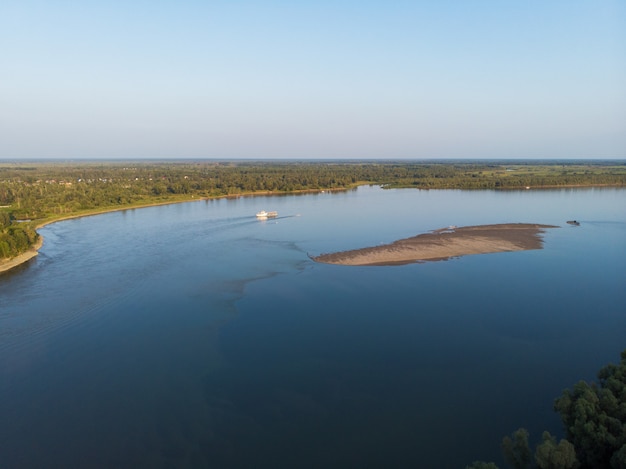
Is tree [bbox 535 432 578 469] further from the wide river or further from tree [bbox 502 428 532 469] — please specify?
the wide river

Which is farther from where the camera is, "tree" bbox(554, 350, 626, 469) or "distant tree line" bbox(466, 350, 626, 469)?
"tree" bbox(554, 350, 626, 469)

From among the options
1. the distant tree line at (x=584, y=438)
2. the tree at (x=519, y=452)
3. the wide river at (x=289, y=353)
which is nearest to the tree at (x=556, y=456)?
the distant tree line at (x=584, y=438)

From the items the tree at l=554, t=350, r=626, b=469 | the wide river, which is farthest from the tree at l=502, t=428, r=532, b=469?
the wide river

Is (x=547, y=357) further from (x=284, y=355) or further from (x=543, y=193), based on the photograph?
(x=543, y=193)

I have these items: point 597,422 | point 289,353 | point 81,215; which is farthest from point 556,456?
point 81,215

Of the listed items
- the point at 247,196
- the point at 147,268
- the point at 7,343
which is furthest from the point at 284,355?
the point at 247,196

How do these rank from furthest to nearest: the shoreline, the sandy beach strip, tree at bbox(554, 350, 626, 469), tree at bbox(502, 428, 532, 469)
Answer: the shoreline
the sandy beach strip
tree at bbox(502, 428, 532, 469)
tree at bbox(554, 350, 626, 469)

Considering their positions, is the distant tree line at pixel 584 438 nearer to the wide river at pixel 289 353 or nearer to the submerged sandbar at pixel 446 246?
the wide river at pixel 289 353
